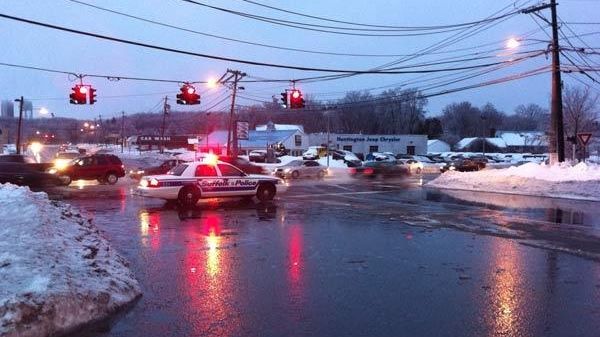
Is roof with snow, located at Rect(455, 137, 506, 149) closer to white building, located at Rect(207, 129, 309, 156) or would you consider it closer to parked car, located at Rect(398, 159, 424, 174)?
white building, located at Rect(207, 129, 309, 156)

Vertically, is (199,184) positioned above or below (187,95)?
below

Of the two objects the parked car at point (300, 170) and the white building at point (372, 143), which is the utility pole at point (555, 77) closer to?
the parked car at point (300, 170)

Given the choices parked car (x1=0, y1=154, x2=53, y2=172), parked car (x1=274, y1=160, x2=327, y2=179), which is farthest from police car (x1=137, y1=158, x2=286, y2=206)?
parked car (x1=274, y1=160, x2=327, y2=179)

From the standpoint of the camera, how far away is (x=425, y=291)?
26.4 feet

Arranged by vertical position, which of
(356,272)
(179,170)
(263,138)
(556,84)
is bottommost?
(356,272)

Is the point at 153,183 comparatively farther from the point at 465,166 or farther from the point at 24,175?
the point at 465,166

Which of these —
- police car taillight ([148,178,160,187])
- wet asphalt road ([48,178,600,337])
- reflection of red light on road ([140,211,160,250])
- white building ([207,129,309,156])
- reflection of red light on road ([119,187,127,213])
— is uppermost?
white building ([207,129,309,156])

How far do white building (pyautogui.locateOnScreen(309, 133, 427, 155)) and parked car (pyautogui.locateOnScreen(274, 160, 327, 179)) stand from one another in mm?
48982

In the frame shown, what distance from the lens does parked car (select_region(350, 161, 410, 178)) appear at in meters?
46.7

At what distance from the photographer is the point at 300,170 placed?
42938mm

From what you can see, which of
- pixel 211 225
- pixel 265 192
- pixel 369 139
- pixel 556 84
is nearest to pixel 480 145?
pixel 369 139

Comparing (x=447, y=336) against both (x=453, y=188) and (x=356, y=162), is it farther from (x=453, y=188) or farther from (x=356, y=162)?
(x=356, y=162)

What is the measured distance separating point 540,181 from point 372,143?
71.7 m

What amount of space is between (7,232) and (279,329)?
5322 millimetres
